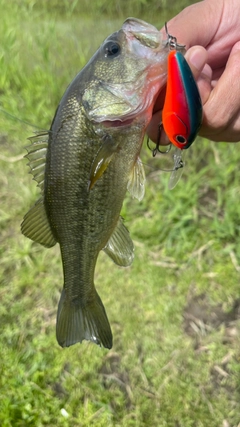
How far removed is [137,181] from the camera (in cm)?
134

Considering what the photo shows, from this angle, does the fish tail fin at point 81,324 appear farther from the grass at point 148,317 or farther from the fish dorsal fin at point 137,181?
the grass at point 148,317

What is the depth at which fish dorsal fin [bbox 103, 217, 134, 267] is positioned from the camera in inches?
58.5

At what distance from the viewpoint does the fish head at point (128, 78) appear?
1219 millimetres

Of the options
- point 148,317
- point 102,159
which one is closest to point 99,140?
point 102,159

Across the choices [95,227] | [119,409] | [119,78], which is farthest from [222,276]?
[119,78]

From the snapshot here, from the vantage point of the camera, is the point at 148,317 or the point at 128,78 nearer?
the point at 128,78

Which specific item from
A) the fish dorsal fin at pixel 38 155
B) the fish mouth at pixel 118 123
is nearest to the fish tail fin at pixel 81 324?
the fish dorsal fin at pixel 38 155

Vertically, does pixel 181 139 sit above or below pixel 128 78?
below

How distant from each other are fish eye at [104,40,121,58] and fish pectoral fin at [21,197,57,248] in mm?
555

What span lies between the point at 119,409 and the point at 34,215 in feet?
4.65

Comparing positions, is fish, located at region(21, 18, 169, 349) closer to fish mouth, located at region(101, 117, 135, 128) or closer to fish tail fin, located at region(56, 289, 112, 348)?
fish mouth, located at region(101, 117, 135, 128)

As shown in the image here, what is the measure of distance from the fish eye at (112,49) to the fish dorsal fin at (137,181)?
36cm

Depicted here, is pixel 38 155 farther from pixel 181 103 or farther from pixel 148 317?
pixel 148 317

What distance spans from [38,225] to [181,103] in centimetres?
68
